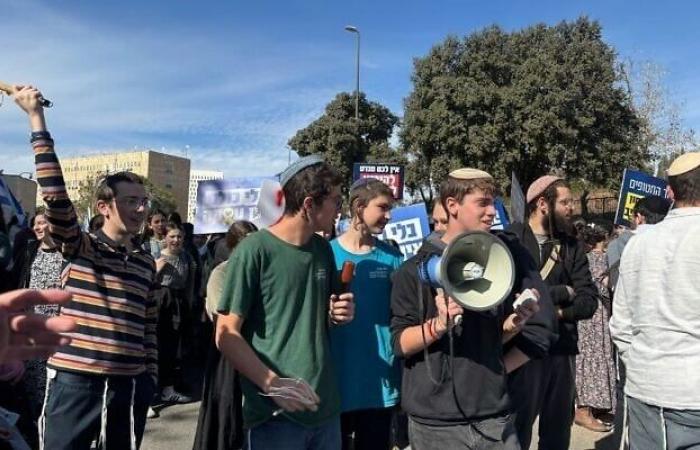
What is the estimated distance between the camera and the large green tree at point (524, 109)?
2783cm

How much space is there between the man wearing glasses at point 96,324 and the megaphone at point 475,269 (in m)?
1.43

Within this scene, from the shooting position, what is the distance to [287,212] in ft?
8.23

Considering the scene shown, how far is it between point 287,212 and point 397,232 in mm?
3856

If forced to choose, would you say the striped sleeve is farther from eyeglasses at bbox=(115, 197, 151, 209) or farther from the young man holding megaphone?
the young man holding megaphone

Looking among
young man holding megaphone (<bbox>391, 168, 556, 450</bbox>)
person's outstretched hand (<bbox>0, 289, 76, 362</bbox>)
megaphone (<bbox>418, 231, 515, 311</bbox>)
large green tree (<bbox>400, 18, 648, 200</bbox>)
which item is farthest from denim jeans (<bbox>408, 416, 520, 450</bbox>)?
large green tree (<bbox>400, 18, 648, 200</bbox>)

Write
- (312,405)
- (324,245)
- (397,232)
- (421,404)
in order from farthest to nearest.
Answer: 1. (397,232)
2. (324,245)
3. (421,404)
4. (312,405)

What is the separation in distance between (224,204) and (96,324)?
455 cm

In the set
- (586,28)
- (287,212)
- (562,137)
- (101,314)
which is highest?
(586,28)

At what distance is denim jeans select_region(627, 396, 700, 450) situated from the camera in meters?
2.38

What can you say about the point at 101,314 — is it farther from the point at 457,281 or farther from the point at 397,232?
the point at 397,232

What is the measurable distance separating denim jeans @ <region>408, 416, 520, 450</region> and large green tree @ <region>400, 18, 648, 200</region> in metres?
25.9

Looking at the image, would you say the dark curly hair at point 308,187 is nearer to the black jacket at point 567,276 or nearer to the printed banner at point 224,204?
the black jacket at point 567,276

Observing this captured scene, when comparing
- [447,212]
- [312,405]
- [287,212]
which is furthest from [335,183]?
[312,405]

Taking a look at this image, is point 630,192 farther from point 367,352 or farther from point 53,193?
point 53,193
